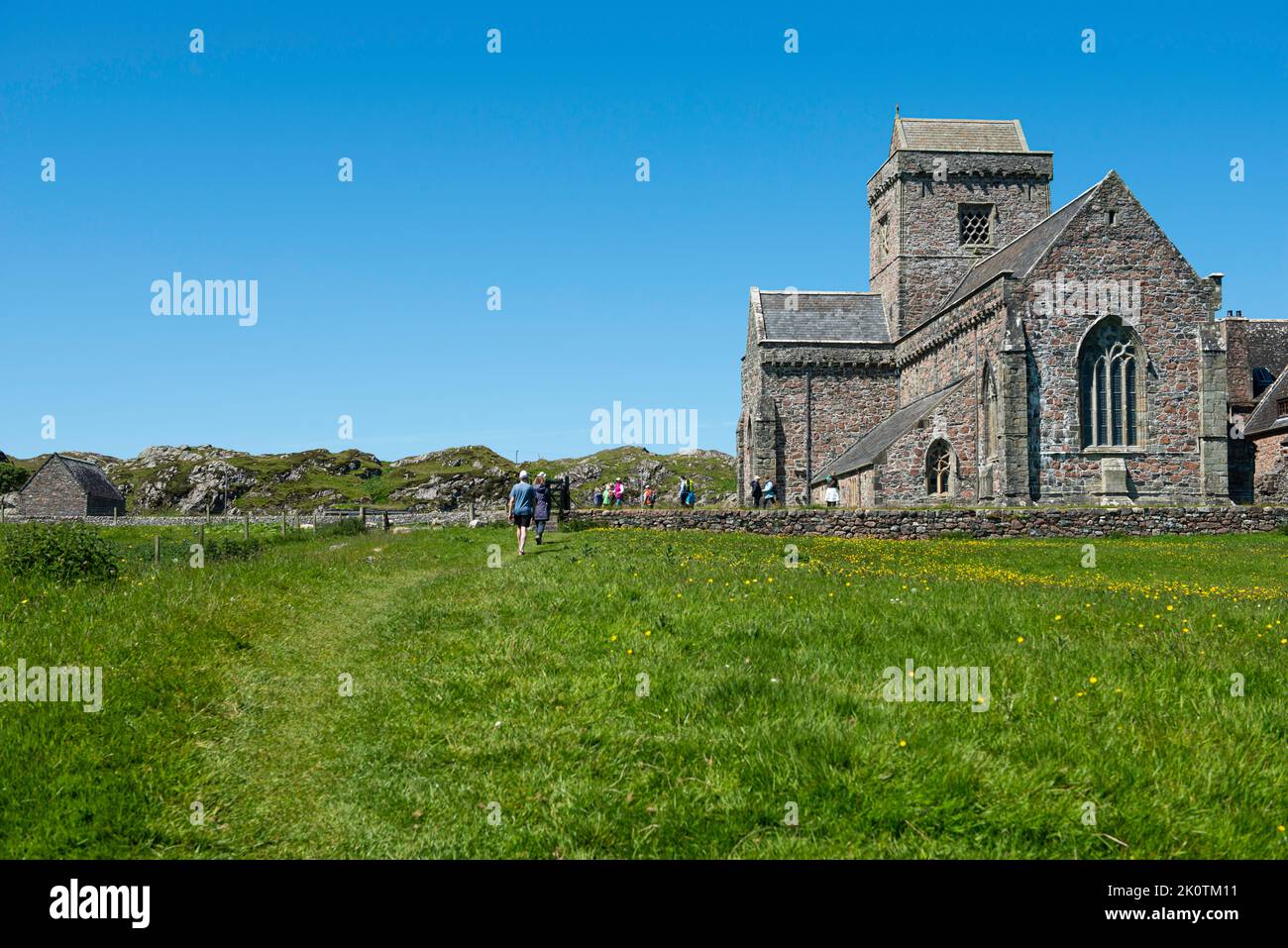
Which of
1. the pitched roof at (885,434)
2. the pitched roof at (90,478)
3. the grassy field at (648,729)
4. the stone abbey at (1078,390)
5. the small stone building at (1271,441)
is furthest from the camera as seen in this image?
the pitched roof at (90,478)

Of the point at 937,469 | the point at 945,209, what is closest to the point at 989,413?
the point at 937,469

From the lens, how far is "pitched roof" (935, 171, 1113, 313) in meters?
35.8

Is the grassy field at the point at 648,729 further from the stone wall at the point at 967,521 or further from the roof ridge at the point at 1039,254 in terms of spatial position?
the roof ridge at the point at 1039,254

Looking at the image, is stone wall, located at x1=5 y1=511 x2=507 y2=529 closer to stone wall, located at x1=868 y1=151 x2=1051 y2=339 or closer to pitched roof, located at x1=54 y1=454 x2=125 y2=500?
pitched roof, located at x1=54 y1=454 x2=125 y2=500

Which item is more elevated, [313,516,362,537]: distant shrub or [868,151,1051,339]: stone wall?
[868,151,1051,339]: stone wall

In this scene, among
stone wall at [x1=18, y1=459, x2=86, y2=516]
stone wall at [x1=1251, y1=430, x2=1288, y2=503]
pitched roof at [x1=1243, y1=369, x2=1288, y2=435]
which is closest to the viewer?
stone wall at [x1=1251, y1=430, x2=1288, y2=503]

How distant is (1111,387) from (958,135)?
896 inches

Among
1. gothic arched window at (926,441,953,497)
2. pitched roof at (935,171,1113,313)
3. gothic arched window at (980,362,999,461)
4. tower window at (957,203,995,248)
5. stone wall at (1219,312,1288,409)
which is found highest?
tower window at (957,203,995,248)

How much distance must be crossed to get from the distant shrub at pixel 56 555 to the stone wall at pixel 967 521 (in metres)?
18.3

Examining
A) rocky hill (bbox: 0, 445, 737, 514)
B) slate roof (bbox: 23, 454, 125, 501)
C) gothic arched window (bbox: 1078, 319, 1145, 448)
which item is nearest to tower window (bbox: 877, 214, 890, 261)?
gothic arched window (bbox: 1078, 319, 1145, 448)

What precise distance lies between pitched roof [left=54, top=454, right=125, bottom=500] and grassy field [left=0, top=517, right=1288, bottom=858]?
70452 millimetres

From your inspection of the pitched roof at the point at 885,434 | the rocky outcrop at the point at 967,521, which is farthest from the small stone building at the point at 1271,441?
the pitched roof at the point at 885,434

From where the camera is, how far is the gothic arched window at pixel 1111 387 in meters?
35.3
